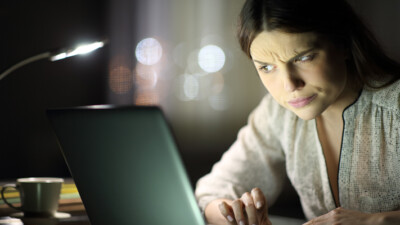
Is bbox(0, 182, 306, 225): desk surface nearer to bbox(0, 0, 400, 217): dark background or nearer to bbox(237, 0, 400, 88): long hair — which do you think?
bbox(237, 0, 400, 88): long hair

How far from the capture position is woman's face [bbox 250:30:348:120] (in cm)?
111

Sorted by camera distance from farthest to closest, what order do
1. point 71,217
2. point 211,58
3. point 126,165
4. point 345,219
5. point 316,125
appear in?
point 211,58 → point 316,125 → point 71,217 → point 345,219 → point 126,165

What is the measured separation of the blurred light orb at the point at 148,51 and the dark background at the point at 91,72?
0.06m

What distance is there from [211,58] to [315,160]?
2.77 meters

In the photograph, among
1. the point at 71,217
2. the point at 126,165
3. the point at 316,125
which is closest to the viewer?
the point at 126,165

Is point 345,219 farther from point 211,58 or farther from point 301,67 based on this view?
point 211,58

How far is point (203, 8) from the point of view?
4.04 metres

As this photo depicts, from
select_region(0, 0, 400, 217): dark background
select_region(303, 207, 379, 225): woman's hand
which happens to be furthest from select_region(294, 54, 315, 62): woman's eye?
select_region(0, 0, 400, 217): dark background

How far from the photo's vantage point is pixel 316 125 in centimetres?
143

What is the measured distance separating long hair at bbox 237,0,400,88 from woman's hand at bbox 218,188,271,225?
392mm

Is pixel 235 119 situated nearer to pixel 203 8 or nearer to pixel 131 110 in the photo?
pixel 203 8

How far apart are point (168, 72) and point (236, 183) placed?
2830mm

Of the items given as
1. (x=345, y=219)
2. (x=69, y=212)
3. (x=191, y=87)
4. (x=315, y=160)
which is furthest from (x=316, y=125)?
(x=191, y=87)

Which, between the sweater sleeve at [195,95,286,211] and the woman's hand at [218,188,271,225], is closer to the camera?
the woman's hand at [218,188,271,225]
